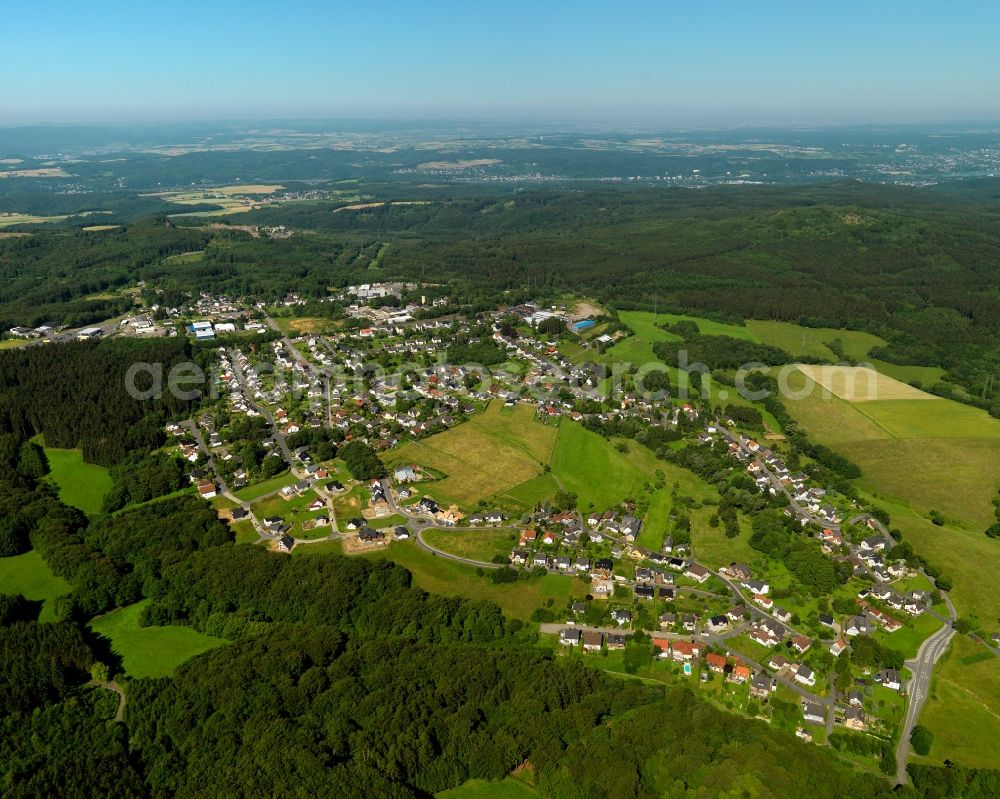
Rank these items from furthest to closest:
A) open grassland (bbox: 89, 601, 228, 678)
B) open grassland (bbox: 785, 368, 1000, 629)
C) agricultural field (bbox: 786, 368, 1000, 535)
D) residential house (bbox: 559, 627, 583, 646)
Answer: agricultural field (bbox: 786, 368, 1000, 535), open grassland (bbox: 785, 368, 1000, 629), residential house (bbox: 559, 627, 583, 646), open grassland (bbox: 89, 601, 228, 678)

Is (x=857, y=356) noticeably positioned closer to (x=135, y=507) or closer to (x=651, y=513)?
(x=651, y=513)

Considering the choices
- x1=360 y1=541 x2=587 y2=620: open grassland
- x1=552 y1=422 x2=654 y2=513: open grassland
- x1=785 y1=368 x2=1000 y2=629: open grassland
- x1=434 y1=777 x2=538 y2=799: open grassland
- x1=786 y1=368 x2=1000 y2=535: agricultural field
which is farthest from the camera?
x1=552 y1=422 x2=654 y2=513: open grassland

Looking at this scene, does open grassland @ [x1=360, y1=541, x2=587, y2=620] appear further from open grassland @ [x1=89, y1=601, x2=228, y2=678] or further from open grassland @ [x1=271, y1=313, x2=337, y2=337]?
open grassland @ [x1=271, y1=313, x2=337, y2=337]

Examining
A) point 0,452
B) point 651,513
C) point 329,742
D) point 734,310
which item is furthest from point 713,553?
point 734,310

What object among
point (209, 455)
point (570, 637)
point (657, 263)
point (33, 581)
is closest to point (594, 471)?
point (570, 637)

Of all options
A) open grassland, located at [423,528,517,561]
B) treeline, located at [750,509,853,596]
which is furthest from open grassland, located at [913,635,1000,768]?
open grassland, located at [423,528,517,561]

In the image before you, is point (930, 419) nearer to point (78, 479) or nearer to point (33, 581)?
point (33, 581)
